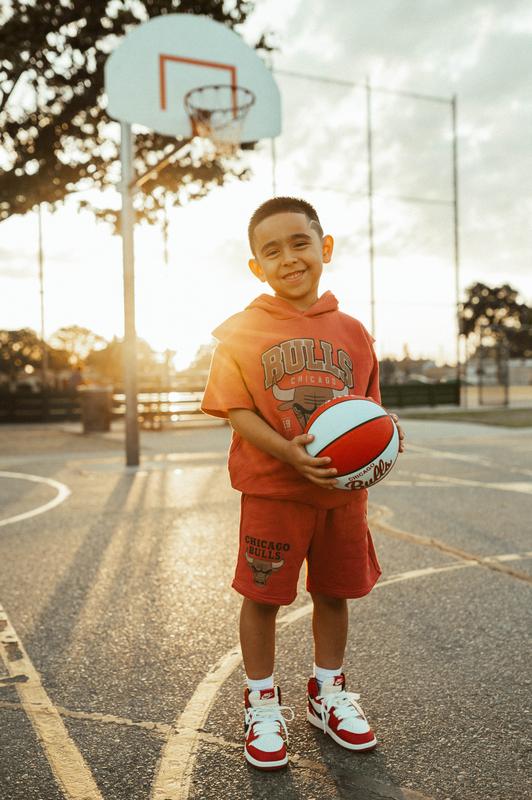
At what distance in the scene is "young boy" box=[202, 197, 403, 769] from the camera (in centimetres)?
243

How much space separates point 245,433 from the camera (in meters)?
2.45

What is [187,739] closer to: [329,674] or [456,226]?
[329,674]

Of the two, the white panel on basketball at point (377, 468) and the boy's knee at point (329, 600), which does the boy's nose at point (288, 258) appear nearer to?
the white panel on basketball at point (377, 468)

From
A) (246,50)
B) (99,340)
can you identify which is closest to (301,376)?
(246,50)

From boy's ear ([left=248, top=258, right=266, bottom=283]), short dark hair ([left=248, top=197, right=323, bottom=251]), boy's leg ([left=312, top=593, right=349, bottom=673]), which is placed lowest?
boy's leg ([left=312, top=593, right=349, bottom=673])

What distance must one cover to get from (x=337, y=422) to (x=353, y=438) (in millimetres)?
77

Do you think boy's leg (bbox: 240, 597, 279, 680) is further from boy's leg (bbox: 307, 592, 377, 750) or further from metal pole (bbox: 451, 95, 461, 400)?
metal pole (bbox: 451, 95, 461, 400)

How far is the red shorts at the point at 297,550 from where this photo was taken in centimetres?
242

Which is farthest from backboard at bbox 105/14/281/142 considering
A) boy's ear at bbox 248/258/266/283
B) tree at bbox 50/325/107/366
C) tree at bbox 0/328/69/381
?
tree at bbox 50/325/107/366

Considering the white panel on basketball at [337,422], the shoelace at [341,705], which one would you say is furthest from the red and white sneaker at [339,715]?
the white panel on basketball at [337,422]

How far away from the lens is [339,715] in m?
2.49

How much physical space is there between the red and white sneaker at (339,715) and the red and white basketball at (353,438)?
738 millimetres

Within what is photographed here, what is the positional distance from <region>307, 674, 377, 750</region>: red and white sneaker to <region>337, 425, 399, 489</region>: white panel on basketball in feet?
2.40

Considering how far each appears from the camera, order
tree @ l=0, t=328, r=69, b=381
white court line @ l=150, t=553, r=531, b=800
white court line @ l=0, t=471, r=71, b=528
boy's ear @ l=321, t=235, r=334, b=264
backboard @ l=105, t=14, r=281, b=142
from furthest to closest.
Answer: tree @ l=0, t=328, r=69, b=381
backboard @ l=105, t=14, r=281, b=142
white court line @ l=0, t=471, r=71, b=528
boy's ear @ l=321, t=235, r=334, b=264
white court line @ l=150, t=553, r=531, b=800
